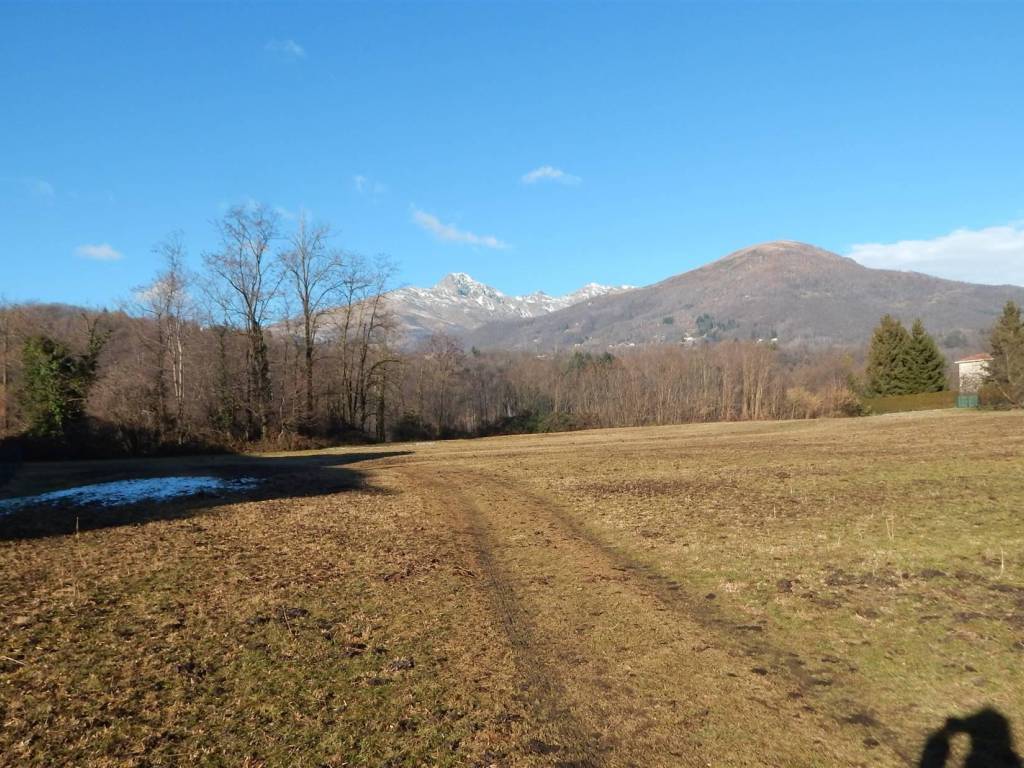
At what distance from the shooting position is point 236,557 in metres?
10.2

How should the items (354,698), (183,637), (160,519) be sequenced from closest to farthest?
(354,698) < (183,637) < (160,519)

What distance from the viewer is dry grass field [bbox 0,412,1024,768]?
4.78 meters

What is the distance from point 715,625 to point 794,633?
86cm

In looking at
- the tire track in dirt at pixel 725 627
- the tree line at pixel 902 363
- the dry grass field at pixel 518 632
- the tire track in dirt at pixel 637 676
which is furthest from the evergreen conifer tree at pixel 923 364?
the tire track in dirt at pixel 637 676

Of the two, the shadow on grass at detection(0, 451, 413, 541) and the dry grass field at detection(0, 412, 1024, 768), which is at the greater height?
the shadow on grass at detection(0, 451, 413, 541)

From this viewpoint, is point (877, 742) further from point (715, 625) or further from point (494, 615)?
point (494, 615)

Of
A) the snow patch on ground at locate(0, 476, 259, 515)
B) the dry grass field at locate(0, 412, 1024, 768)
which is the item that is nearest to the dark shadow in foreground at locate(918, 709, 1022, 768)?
the dry grass field at locate(0, 412, 1024, 768)

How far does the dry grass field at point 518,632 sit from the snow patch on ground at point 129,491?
159 cm

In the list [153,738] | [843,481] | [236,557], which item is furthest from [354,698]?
[843,481]

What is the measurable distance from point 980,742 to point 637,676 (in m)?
2.70

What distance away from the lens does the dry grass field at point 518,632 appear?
15.7 feet

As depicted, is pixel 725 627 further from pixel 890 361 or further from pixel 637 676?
pixel 890 361

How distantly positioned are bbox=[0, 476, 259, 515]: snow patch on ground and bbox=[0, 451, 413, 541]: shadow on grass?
1.45 ft

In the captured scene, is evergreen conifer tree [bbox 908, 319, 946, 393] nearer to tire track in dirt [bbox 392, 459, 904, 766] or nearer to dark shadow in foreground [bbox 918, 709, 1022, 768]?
tire track in dirt [bbox 392, 459, 904, 766]
